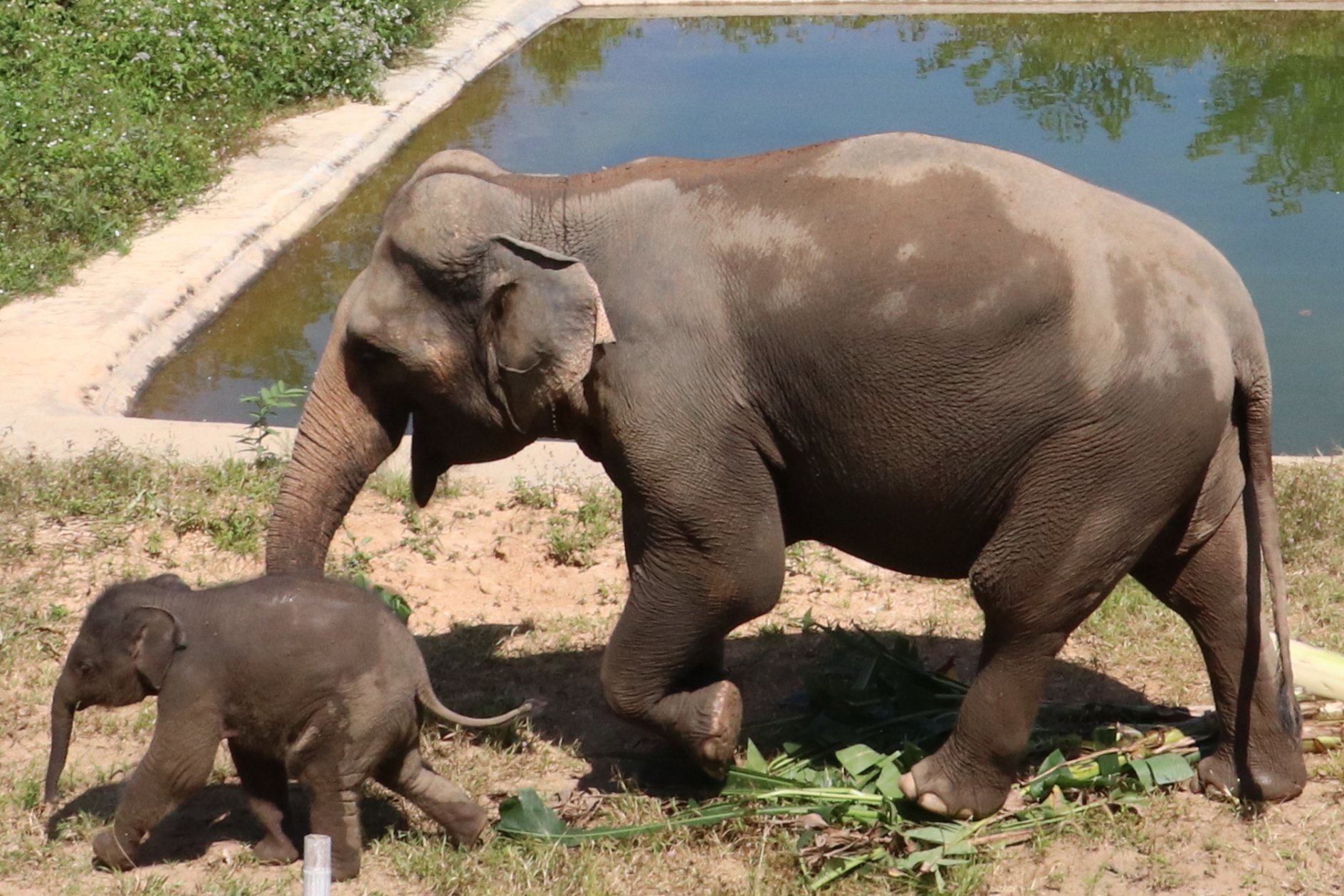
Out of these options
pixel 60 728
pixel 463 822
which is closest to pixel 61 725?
pixel 60 728

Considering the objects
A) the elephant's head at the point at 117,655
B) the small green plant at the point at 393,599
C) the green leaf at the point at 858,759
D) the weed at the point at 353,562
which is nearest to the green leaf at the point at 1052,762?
the green leaf at the point at 858,759

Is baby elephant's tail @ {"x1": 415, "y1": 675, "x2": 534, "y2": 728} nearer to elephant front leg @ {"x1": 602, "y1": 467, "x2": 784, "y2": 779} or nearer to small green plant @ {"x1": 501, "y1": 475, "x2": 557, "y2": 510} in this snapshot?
elephant front leg @ {"x1": 602, "y1": 467, "x2": 784, "y2": 779}

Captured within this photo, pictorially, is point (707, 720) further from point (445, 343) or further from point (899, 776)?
point (445, 343)

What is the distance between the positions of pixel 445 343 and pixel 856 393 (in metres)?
1.26

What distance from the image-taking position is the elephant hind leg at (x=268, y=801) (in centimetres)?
495

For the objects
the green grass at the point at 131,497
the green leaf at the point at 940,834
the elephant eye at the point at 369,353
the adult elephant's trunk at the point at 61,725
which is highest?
the elephant eye at the point at 369,353

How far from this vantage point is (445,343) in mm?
5098

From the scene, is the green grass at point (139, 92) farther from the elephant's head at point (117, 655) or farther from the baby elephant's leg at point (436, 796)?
the baby elephant's leg at point (436, 796)

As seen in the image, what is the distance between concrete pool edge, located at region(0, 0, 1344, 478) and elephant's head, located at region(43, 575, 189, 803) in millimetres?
3331

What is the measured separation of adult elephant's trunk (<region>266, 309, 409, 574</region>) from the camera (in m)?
5.21

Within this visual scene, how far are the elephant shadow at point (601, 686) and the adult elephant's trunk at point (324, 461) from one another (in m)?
1.11

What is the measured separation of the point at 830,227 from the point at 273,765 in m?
2.27

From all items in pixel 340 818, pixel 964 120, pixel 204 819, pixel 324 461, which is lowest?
pixel 964 120

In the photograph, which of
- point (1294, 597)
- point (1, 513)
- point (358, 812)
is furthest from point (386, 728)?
point (1294, 597)
